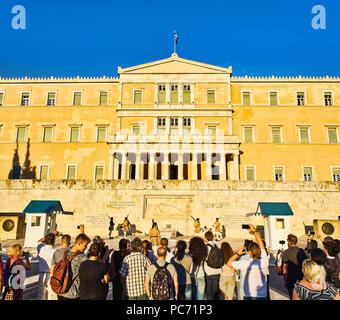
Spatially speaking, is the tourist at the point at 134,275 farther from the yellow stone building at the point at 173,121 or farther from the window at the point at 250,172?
the window at the point at 250,172

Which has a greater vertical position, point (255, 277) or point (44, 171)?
point (44, 171)

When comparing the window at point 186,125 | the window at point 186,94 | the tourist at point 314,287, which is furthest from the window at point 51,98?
the tourist at point 314,287

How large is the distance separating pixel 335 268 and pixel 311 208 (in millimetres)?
17663

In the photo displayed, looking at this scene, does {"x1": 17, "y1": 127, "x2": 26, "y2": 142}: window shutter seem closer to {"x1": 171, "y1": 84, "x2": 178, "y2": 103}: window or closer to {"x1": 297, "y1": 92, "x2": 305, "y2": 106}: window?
{"x1": 171, "y1": 84, "x2": 178, "y2": 103}: window

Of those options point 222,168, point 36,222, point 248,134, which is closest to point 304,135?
point 248,134

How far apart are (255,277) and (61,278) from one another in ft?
11.1

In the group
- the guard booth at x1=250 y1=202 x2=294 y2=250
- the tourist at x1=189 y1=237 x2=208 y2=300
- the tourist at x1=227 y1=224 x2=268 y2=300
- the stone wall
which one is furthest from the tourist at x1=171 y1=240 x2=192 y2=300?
the stone wall

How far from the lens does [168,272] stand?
4797 mm

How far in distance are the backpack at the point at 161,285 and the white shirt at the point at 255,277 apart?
1.48 m

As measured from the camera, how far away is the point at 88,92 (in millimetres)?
35969

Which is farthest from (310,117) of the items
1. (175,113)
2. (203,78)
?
(175,113)

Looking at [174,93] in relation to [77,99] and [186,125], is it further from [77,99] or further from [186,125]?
[77,99]

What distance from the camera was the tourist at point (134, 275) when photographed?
5047mm
